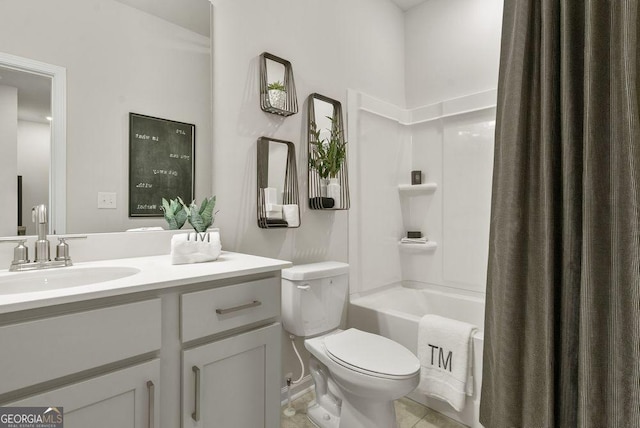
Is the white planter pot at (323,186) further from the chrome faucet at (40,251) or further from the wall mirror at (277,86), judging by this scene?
the chrome faucet at (40,251)

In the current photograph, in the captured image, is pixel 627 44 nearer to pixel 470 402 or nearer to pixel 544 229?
pixel 544 229

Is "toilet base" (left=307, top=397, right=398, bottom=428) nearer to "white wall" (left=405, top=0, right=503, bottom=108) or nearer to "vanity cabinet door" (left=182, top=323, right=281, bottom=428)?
"vanity cabinet door" (left=182, top=323, right=281, bottom=428)

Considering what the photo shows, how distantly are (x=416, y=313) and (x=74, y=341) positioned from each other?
2.28 m

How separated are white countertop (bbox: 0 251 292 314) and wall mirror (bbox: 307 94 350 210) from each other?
758mm

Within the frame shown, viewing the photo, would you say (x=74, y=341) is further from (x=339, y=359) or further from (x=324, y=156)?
(x=324, y=156)

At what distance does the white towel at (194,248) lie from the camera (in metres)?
1.26

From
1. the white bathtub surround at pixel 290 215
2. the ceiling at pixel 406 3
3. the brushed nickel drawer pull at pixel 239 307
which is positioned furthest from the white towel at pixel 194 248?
the ceiling at pixel 406 3

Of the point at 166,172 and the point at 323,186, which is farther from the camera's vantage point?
the point at 323,186

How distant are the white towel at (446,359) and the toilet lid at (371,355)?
0.30 metres

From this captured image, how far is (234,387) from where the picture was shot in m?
1.14

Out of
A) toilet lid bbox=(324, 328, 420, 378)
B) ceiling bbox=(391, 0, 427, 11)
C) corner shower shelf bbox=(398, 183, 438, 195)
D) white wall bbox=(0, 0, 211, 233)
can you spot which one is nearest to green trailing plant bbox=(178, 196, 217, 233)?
white wall bbox=(0, 0, 211, 233)

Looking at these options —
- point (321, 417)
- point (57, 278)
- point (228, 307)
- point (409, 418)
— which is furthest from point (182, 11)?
point (409, 418)

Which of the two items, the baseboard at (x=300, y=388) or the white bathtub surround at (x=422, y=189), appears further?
the white bathtub surround at (x=422, y=189)

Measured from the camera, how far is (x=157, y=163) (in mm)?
1495
